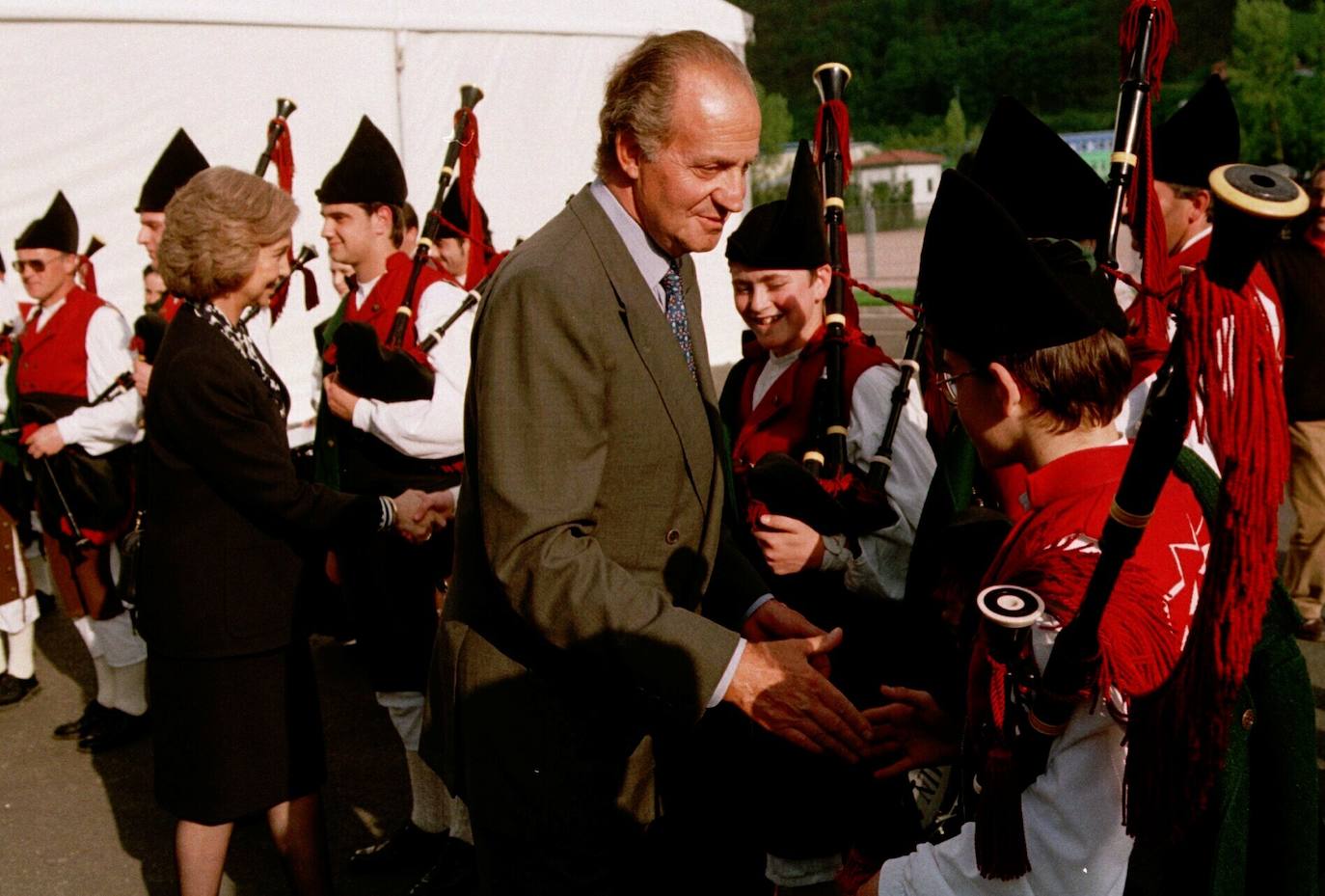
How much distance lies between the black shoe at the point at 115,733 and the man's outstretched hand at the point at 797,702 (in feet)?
12.9

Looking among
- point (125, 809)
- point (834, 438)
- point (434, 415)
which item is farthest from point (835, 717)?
Answer: point (125, 809)

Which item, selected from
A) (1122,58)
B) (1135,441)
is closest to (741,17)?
(1122,58)

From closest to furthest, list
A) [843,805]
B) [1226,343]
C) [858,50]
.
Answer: [1226,343], [843,805], [858,50]

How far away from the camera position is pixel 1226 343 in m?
1.26

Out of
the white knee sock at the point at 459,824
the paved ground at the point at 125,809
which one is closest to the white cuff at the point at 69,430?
the paved ground at the point at 125,809

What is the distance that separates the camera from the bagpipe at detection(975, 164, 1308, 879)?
125 cm

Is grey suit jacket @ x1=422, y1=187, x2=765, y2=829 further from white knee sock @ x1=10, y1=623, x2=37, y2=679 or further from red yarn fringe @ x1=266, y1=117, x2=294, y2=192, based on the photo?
white knee sock @ x1=10, y1=623, x2=37, y2=679

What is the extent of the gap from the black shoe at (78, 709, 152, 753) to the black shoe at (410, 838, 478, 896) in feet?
6.36

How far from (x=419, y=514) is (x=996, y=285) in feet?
7.06

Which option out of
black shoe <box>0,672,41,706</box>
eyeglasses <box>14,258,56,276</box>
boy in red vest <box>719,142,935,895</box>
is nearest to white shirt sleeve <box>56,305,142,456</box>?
eyeglasses <box>14,258,56,276</box>

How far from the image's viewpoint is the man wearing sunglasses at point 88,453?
5242 millimetres

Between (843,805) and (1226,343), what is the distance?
182 centimetres

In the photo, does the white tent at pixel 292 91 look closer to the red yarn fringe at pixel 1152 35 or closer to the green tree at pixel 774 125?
the red yarn fringe at pixel 1152 35

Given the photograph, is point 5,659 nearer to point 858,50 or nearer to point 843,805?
point 843,805
